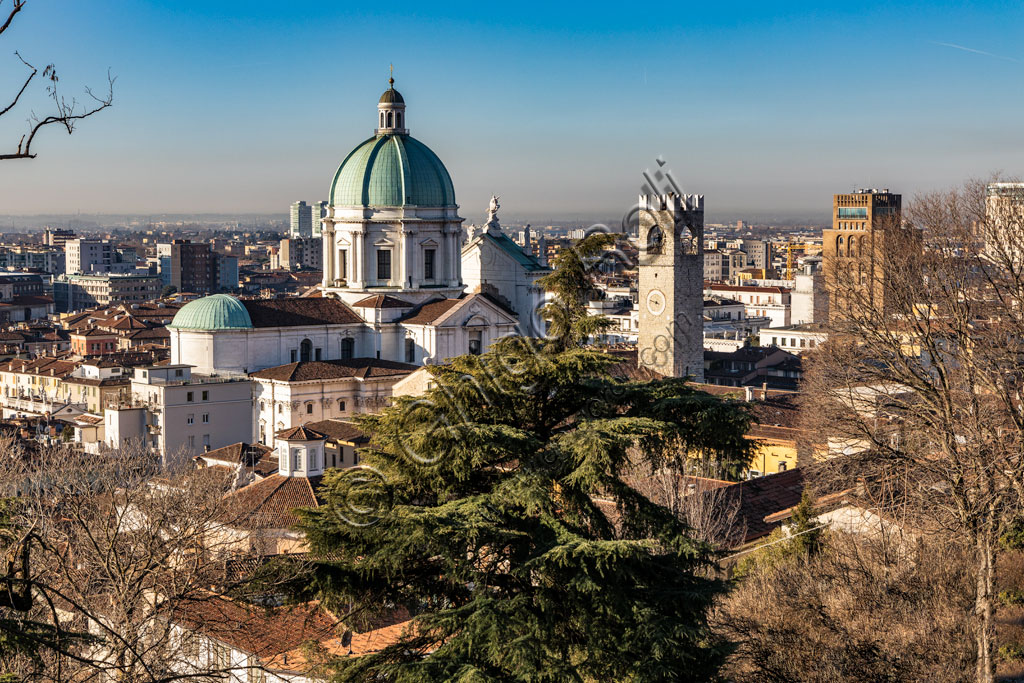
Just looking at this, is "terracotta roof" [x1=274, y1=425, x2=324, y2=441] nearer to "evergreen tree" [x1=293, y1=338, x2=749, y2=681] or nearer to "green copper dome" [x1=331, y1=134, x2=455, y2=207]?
"evergreen tree" [x1=293, y1=338, x2=749, y2=681]

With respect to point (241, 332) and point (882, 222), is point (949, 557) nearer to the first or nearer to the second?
point (882, 222)

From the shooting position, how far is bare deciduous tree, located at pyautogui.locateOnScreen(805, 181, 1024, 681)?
13.2 m

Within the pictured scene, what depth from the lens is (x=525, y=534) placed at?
8836 millimetres

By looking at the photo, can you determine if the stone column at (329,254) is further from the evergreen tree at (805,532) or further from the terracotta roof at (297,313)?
the evergreen tree at (805,532)

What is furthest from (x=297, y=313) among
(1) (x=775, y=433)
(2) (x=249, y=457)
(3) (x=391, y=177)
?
(1) (x=775, y=433)

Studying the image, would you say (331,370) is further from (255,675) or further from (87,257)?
(87,257)

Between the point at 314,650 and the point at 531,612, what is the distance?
1803 mm

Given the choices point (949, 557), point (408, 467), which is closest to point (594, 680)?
point (408, 467)

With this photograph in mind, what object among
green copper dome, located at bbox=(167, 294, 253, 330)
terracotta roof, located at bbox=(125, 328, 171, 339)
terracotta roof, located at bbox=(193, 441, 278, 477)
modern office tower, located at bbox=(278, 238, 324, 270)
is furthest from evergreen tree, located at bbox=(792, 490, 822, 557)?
modern office tower, located at bbox=(278, 238, 324, 270)

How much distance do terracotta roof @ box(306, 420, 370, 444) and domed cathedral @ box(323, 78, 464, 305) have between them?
26.5 ft

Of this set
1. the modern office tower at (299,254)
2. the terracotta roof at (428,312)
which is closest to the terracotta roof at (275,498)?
the terracotta roof at (428,312)

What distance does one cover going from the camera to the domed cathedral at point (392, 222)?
37188 millimetres

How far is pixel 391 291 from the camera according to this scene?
37156 mm

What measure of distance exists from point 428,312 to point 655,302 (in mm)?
10671
